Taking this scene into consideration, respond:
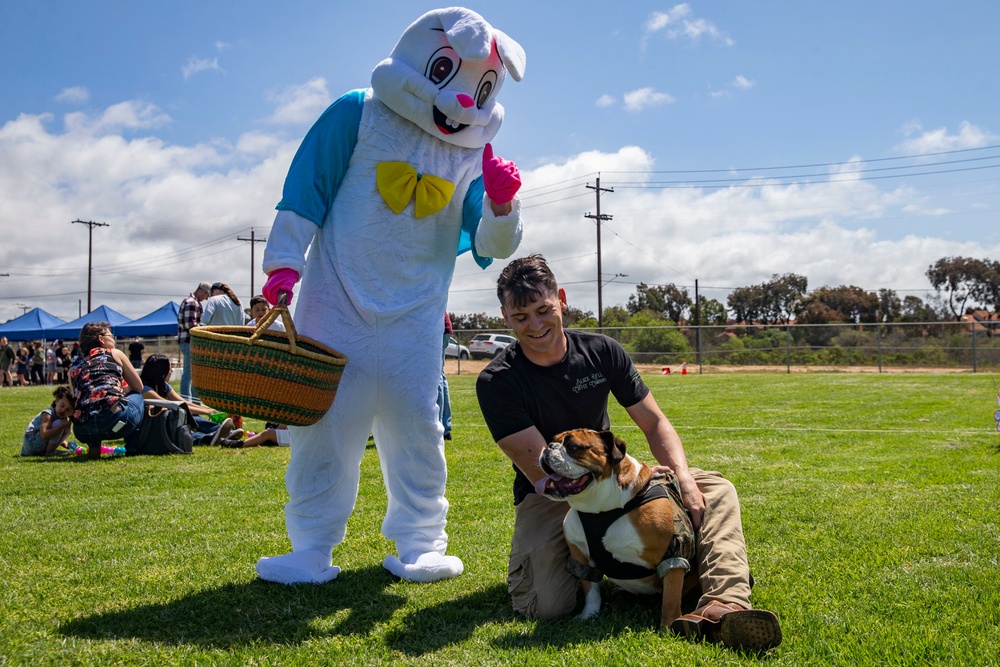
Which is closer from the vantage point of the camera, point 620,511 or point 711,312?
point 620,511

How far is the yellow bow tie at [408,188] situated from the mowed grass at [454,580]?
5.41 ft

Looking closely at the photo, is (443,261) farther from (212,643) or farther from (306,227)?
(212,643)

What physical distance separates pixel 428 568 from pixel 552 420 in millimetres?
859

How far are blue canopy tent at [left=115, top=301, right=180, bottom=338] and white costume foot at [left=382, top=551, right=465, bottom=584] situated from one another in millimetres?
28357

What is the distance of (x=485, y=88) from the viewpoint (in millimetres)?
3736

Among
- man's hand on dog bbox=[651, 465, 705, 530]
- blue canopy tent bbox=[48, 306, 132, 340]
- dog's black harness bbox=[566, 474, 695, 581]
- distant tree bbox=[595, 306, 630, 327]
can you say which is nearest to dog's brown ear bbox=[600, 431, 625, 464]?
dog's black harness bbox=[566, 474, 695, 581]

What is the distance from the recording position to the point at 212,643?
2.74 meters

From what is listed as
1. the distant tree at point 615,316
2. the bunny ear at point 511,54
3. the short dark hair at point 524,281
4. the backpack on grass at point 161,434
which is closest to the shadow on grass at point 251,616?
the short dark hair at point 524,281

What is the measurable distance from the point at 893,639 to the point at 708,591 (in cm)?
59

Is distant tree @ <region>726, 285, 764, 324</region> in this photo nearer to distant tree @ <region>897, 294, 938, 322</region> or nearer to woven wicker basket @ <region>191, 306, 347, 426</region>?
distant tree @ <region>897, 294, 938, 322</region>

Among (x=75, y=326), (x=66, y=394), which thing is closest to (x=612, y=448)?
(x=66, y=394)

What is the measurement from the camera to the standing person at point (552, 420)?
9.93 feet

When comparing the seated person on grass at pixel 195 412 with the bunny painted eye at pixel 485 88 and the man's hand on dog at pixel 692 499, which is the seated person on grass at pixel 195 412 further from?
the man's hand on dog at pixel 692 499

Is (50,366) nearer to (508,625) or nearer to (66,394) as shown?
(66,394)
